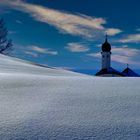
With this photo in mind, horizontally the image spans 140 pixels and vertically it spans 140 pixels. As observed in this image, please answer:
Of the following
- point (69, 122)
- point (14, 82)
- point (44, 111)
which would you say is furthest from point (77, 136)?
point (14, 82)

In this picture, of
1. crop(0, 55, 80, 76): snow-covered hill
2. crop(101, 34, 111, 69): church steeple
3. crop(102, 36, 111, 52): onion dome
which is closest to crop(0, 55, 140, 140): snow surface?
crop(0, 55, 80, 76): snow-covered hill

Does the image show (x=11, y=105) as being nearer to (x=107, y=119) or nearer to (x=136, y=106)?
(x=107, y=119)

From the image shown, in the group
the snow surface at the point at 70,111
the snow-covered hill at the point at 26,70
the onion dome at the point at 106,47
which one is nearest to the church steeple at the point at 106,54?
the onion dome at the point at 106,47

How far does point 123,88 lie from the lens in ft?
9.32

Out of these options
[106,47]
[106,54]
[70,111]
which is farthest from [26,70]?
[106,47]

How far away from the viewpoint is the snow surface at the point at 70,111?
1873mm

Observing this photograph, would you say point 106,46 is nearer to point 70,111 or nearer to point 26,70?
point 26,70

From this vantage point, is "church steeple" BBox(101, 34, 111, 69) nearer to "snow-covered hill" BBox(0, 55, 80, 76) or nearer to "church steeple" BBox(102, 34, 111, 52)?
"church steeple" BBox(102, 34, 111, 52)

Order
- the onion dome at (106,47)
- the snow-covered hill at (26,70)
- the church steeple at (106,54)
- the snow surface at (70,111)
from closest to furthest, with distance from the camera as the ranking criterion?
the snow surface at (70,111) < the snow-covered hill at (26,70) < the church steeple at (106,54) < the onion dome at (106,47)

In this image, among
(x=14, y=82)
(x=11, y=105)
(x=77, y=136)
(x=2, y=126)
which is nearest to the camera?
(x=77, y=136)

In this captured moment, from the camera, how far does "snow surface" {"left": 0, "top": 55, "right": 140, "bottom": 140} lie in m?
1.87

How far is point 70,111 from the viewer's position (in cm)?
221

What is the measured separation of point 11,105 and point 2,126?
415 mm

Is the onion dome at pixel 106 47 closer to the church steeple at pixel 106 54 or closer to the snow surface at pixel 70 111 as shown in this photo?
the church steeple at pixel 106 54
